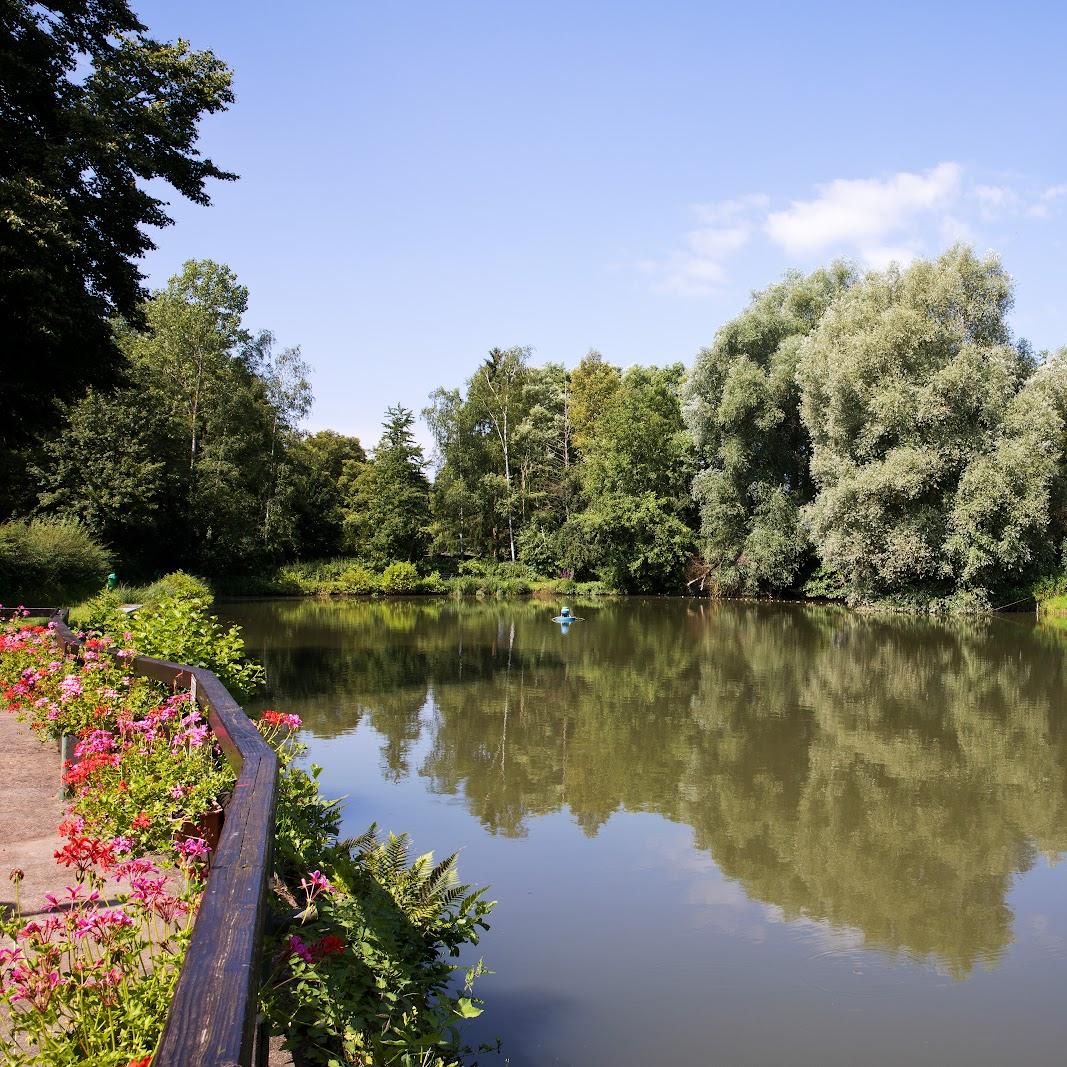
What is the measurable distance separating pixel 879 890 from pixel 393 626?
22867 millimetres

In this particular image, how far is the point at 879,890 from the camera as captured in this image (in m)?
7.00

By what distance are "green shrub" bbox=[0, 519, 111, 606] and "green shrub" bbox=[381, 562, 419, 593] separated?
1788cm

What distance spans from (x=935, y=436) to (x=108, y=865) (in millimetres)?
31325

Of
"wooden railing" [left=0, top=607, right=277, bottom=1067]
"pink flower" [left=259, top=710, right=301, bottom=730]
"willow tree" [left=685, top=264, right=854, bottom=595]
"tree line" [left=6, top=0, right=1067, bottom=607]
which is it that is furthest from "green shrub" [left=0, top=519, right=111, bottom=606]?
"willow tree" [left=685, top=264, right=854, bottom=595]

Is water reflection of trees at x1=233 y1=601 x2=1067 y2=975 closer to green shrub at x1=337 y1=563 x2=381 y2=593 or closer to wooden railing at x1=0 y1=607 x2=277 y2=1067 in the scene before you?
wooden railing at x1=0 y1=607 x2=277 y2=1067

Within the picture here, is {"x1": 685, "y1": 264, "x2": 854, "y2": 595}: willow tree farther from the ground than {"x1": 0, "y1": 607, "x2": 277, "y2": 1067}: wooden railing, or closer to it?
A: farther from the ground

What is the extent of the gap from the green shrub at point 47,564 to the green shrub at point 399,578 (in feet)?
58.6

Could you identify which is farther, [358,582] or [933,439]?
[358,582]

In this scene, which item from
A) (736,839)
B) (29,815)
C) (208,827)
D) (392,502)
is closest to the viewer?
(208,827)

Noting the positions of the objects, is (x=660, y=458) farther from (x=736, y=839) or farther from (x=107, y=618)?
(x=736, y=839)

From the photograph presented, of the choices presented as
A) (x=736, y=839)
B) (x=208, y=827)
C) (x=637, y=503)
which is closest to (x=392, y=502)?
(x=637, y=503)

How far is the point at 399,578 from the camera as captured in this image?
4462 cm

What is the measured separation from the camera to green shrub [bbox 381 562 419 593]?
147ft

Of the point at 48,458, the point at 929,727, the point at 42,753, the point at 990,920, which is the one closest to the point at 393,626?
the point at 48,458
